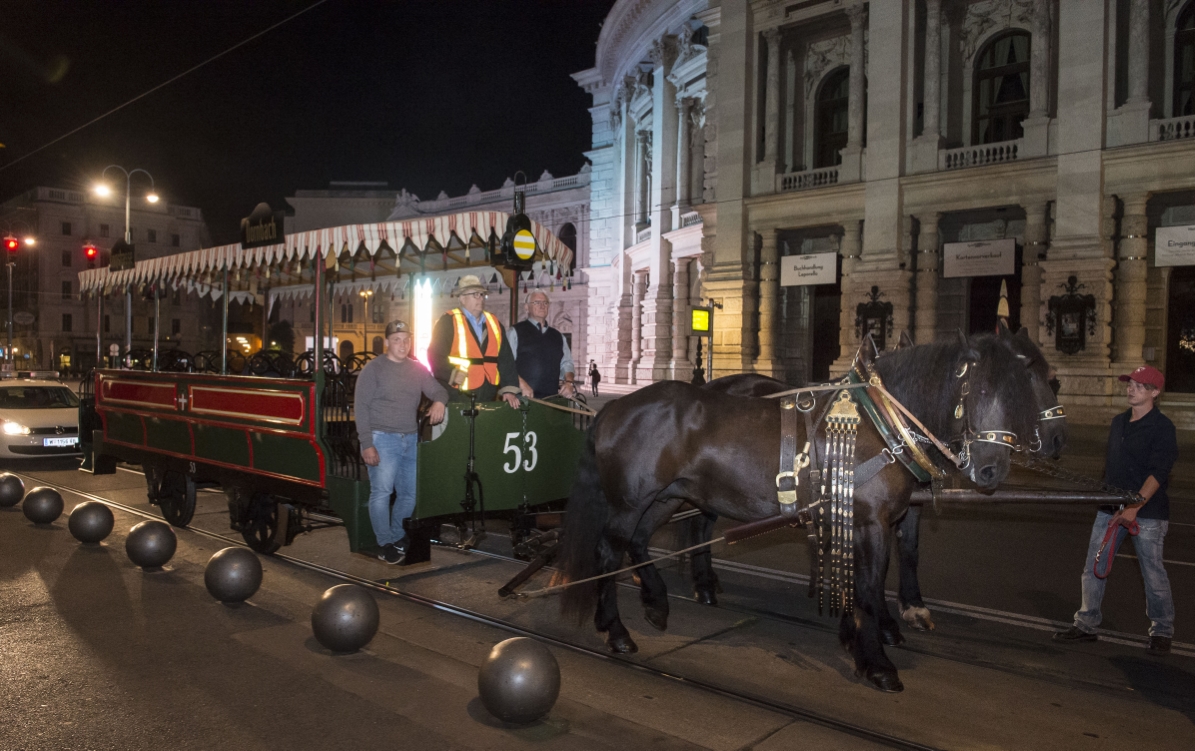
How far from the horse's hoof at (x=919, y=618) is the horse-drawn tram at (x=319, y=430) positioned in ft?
9.60

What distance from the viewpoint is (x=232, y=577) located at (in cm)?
594

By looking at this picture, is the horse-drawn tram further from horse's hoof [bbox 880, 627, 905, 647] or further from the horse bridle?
the horse bridle

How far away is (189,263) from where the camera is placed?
9805mm

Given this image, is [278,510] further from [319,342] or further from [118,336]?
[118,336]

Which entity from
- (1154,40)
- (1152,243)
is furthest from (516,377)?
(1154,40)

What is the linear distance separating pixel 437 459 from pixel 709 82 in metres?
27.4

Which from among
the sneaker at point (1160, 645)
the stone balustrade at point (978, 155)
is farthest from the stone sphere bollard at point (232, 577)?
the stone balustrade at point (978, 155)

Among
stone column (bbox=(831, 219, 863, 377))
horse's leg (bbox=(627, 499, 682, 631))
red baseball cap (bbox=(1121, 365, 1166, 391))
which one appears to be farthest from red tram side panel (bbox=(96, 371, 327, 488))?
stone column (bbox=(831, 219, 863, 377))

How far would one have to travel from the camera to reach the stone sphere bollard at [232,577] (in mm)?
5934

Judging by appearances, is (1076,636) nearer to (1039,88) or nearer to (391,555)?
(391,555)

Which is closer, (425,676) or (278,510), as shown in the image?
(425,676)

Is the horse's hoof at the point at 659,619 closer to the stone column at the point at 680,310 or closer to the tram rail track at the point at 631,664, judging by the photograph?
the tram rail track at the point at 631,664

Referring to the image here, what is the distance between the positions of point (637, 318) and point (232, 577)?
36.6 metres

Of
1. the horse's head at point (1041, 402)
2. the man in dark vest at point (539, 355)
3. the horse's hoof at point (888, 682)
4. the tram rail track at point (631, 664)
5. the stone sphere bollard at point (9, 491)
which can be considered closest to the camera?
the tram rail track at point (631, 664)
